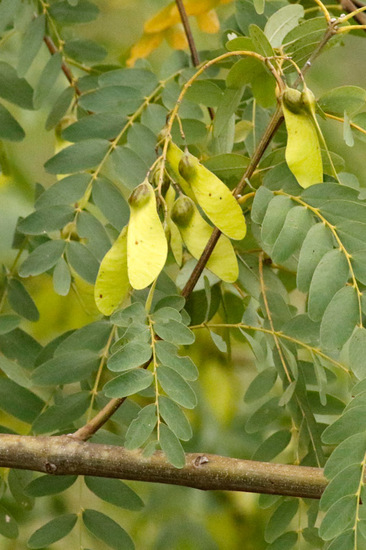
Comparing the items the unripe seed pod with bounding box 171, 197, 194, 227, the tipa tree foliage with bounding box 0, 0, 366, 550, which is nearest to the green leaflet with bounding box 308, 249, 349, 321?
the tipa tree foliage with bounding box 0, 0, 366, 550

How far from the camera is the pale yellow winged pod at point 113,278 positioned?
74 centimetres

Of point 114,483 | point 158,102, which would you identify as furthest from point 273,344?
point 158,102

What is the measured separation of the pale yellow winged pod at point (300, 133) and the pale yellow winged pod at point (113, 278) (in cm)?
15

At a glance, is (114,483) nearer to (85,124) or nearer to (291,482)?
(291,482)

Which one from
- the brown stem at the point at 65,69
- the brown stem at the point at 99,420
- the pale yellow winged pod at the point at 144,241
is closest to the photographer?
the pale yellow winged pod at the point at 144,241

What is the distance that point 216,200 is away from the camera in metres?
0.74

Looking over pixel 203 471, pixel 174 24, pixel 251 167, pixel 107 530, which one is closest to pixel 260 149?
pixel 251 167

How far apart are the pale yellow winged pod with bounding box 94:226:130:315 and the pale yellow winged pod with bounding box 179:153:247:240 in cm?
7

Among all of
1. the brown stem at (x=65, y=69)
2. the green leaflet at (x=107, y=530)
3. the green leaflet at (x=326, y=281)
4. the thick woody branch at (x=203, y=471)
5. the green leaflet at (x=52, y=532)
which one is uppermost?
the brown stem at (x=65, y=69)

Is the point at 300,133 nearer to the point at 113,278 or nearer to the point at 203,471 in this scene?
the point at 113,278

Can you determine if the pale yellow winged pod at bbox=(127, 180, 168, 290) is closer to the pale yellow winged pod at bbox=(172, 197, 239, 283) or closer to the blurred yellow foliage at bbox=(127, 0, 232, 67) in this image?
the pale yellow winged pod at bbox=(172, 197, 239, 283)

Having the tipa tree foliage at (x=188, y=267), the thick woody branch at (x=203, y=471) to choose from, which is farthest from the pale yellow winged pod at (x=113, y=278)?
the thick woody branch at (x=203, y=471)

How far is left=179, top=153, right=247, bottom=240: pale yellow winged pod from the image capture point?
0.73m

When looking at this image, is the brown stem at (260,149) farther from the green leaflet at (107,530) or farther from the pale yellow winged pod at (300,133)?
the green leaflet at (107,530)
